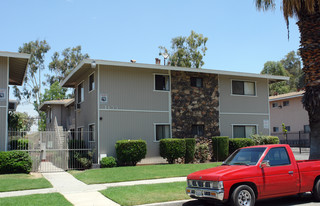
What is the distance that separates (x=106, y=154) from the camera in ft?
58.5

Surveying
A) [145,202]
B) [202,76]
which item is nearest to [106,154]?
[202,76]

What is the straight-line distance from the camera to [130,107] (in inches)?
746

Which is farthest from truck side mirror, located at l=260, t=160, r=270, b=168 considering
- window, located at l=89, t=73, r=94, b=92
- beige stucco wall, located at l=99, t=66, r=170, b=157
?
window, located at l=89, t=73, r=94, b=92

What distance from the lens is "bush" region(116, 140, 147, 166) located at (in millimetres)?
17125

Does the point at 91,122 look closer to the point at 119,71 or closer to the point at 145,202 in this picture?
the point at 119,71

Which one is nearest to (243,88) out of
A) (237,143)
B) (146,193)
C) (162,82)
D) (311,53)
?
(237,143)

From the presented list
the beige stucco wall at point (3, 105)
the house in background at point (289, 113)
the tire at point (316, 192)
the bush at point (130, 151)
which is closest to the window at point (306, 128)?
the house in background at point (289, 113)

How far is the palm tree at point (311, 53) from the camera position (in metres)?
12.9

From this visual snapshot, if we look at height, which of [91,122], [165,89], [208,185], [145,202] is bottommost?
[145,202]

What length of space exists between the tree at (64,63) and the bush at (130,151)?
31.3m

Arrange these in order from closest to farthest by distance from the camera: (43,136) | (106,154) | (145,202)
A: (145,202)
(43,136)
(106,154)

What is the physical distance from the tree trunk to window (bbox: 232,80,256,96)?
871 cm

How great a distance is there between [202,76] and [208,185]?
45.0ft

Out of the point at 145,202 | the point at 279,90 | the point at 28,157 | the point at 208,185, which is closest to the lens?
the point at 208,185
